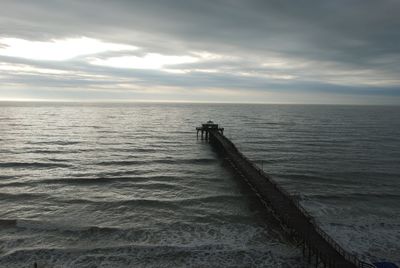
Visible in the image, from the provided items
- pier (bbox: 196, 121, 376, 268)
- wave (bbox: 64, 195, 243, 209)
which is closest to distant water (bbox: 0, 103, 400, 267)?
wave (bbox: 64, 195, 243, 209)

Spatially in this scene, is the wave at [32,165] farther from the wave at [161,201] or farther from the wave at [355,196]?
the wave at [355,196]

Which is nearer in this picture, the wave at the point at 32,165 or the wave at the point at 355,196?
the wave at the point at 355,196

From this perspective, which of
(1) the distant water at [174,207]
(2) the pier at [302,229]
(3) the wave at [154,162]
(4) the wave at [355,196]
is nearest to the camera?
(2) the pier at [302,229]

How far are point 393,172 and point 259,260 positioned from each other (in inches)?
1022

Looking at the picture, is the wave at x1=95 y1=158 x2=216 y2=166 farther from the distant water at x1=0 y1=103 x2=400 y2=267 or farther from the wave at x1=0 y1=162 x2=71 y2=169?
the wave at x1=0 y1=162 x2=71 y2=169

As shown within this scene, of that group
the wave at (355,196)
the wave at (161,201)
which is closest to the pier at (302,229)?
the wave at (161,201)

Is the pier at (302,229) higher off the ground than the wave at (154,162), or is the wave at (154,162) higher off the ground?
the pier at (302,229)

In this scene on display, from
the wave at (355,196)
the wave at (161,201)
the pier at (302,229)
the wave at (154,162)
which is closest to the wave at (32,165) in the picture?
the wave at (154,162)

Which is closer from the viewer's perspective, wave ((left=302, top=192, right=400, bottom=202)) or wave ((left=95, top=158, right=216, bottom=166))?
wave ((left=302, top=192, right=400, bottom=202))

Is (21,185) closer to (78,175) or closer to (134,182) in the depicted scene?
(78,175)

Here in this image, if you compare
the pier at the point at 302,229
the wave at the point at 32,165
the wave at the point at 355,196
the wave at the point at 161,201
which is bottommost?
the wave at the point at 161,201

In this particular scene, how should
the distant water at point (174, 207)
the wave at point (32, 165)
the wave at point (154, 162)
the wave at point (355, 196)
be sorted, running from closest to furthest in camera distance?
1. the distant water at point (174, 207)
2. the wave at point (355, 196)
3. the wave at point (32, 165)
4. the wave at point (154, 162)

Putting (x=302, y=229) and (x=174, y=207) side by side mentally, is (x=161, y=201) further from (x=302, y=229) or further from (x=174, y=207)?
(x=302, y=229)

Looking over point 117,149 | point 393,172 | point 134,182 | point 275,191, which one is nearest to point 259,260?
point 275,191
